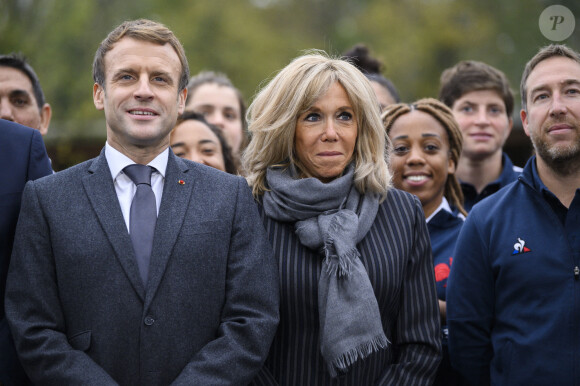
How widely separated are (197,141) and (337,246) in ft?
7.05

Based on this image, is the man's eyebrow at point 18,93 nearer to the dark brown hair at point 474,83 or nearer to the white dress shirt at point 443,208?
the white dress shirt at point 443,208

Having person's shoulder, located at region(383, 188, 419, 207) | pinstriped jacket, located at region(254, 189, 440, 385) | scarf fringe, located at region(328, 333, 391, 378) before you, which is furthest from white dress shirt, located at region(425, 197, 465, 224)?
scarf fringe, located at region(328, 333, 391, 378)

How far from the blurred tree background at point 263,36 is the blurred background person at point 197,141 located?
842cm

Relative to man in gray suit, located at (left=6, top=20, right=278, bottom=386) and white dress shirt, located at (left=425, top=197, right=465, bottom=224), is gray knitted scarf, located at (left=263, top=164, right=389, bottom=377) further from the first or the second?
white dress shirt, located at (left=425, top=197, right=465, bottom=224)

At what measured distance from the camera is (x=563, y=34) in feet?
18.9

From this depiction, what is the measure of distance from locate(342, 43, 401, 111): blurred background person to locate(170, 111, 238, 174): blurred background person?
1.64 m

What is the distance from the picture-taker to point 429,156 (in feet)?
15.4

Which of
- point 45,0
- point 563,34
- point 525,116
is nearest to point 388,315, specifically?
point 525,116

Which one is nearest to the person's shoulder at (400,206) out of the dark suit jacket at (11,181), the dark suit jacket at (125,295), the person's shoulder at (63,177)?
the dark suit jacket at (125,295)

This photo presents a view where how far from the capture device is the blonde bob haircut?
361 cm

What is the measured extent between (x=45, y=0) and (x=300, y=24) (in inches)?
569

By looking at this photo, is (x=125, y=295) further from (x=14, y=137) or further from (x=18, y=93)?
A: (x=18, y=93)

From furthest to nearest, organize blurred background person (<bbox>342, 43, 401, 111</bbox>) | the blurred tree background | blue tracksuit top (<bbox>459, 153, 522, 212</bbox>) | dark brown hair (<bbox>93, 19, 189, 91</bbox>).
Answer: the blurred tree background, blurred background person (<bbox>342, 43, 401, 111</bbox>), blue tracksuit top (<bbox>459, 153, 522, 212</bbox>), dark brown hair (<bbox>93, 19, 189, 91</bbox>)

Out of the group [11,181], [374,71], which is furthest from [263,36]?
[11,181]
